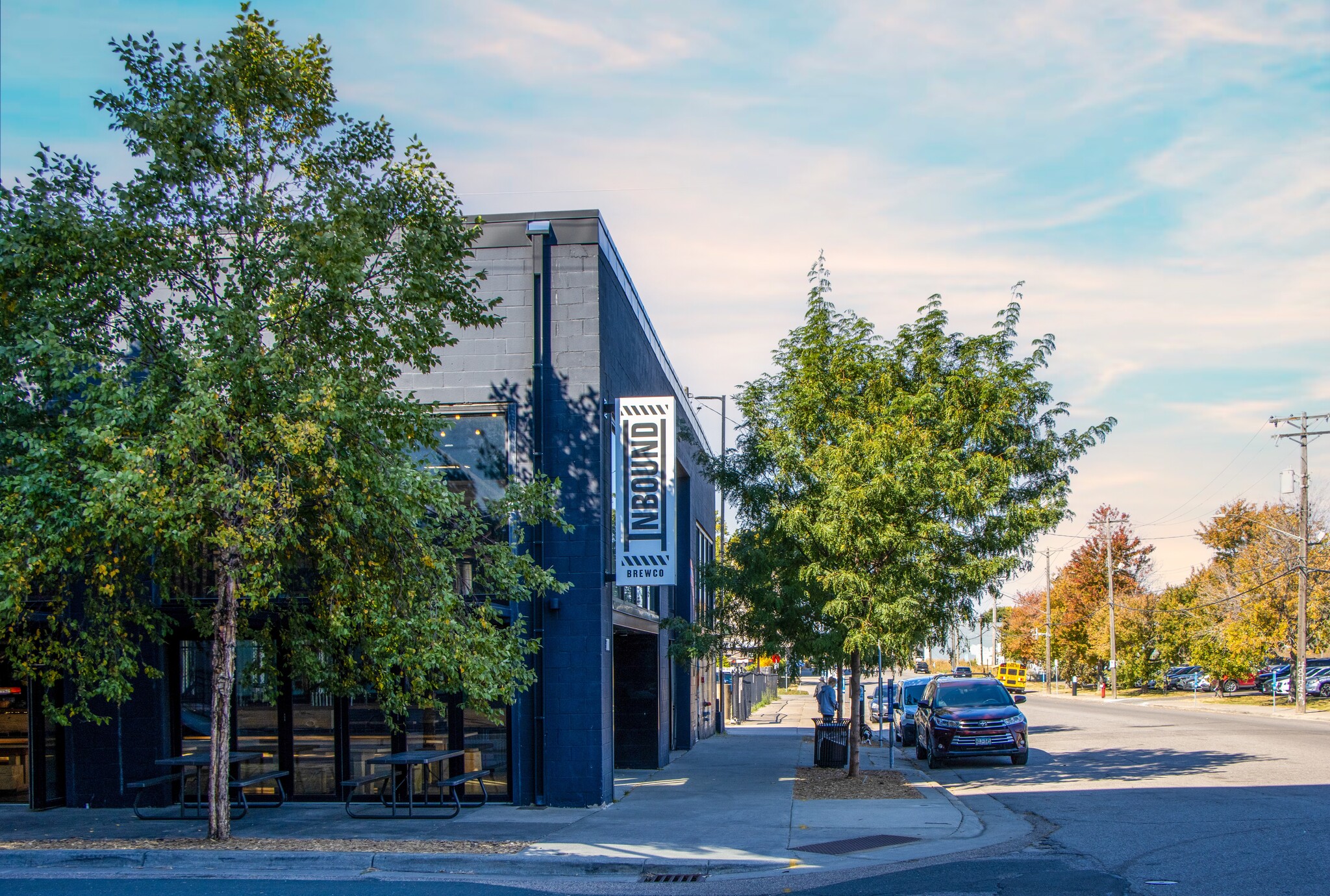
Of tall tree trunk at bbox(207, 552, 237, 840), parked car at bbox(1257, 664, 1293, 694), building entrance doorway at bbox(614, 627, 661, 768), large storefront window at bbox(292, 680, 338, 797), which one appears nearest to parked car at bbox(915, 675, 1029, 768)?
building entrance doorway at bbox(614, 627, 661, 768)

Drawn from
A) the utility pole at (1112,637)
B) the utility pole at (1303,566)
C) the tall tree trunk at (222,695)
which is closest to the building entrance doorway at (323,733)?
the tall tree trunk at (222,695)

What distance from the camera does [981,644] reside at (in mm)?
112438

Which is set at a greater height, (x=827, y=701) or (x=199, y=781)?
(x=199, y=781)

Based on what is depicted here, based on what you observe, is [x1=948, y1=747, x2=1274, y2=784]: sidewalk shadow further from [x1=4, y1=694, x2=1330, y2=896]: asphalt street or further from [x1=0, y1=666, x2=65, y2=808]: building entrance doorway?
[x1=0, y1=666, x2=65, y2=808]: building entrance doorway

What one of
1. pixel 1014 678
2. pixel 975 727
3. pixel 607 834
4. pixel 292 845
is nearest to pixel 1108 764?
pixel 975 727

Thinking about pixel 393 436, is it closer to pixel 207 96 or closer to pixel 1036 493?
pixel 207 96

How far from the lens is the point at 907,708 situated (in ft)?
88.2

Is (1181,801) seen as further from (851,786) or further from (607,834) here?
(607,834)

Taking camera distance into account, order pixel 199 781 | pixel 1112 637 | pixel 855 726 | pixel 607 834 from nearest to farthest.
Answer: pixel 607 834, pixel 199 781, pixel 855 726, pixel 1112 637

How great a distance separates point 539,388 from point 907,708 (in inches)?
633

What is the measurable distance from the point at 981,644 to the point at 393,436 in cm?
10871

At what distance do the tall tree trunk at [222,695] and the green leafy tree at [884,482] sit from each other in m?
8.10

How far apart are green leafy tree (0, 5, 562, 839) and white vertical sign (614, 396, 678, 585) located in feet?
7.70

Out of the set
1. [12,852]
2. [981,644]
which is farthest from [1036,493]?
[981,644]
